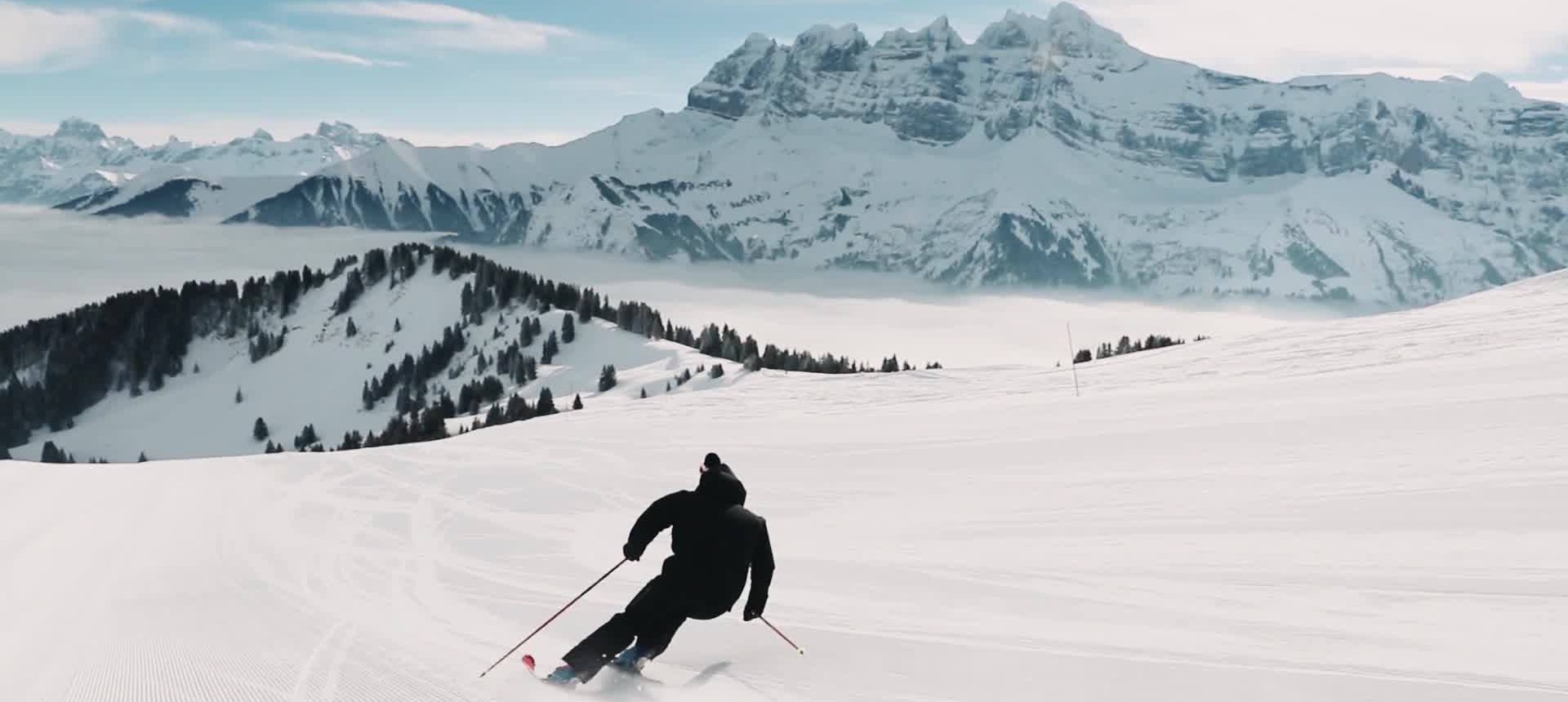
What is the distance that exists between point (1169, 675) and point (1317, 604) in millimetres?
2580

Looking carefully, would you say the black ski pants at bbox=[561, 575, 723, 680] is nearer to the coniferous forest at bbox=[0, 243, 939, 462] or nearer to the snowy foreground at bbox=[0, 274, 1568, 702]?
the snowy foreground at bbox=[0, 274, 1568, 702]

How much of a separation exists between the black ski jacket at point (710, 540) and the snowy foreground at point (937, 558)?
0.65 m

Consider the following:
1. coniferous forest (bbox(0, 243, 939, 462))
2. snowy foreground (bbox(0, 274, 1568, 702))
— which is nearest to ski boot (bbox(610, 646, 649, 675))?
snowy foreground (bbox(0, 274, 1568, 702))

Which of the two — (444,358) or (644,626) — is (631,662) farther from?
(444,358)

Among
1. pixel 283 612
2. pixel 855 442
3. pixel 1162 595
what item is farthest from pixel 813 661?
pixel 855 442

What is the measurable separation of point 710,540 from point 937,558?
487cm

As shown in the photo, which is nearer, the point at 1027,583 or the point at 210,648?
the point at 210,648

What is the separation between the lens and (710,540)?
8250 mm

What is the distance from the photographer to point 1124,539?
41.0 ft

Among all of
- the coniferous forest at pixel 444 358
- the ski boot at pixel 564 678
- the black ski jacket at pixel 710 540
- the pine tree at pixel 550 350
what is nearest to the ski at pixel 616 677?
the ski boot at pixel 564 678

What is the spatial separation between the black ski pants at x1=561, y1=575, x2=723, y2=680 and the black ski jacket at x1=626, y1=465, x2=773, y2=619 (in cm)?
5

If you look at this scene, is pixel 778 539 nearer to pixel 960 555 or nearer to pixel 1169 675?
pixel 960 555

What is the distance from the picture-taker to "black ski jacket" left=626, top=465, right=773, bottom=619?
8.22 m

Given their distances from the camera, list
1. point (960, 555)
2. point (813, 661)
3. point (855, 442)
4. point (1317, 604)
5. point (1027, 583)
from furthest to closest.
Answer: point (855, 442) → point (960, 555) → point (1027, 583) → point (1317, 604) → point (813, 661)
